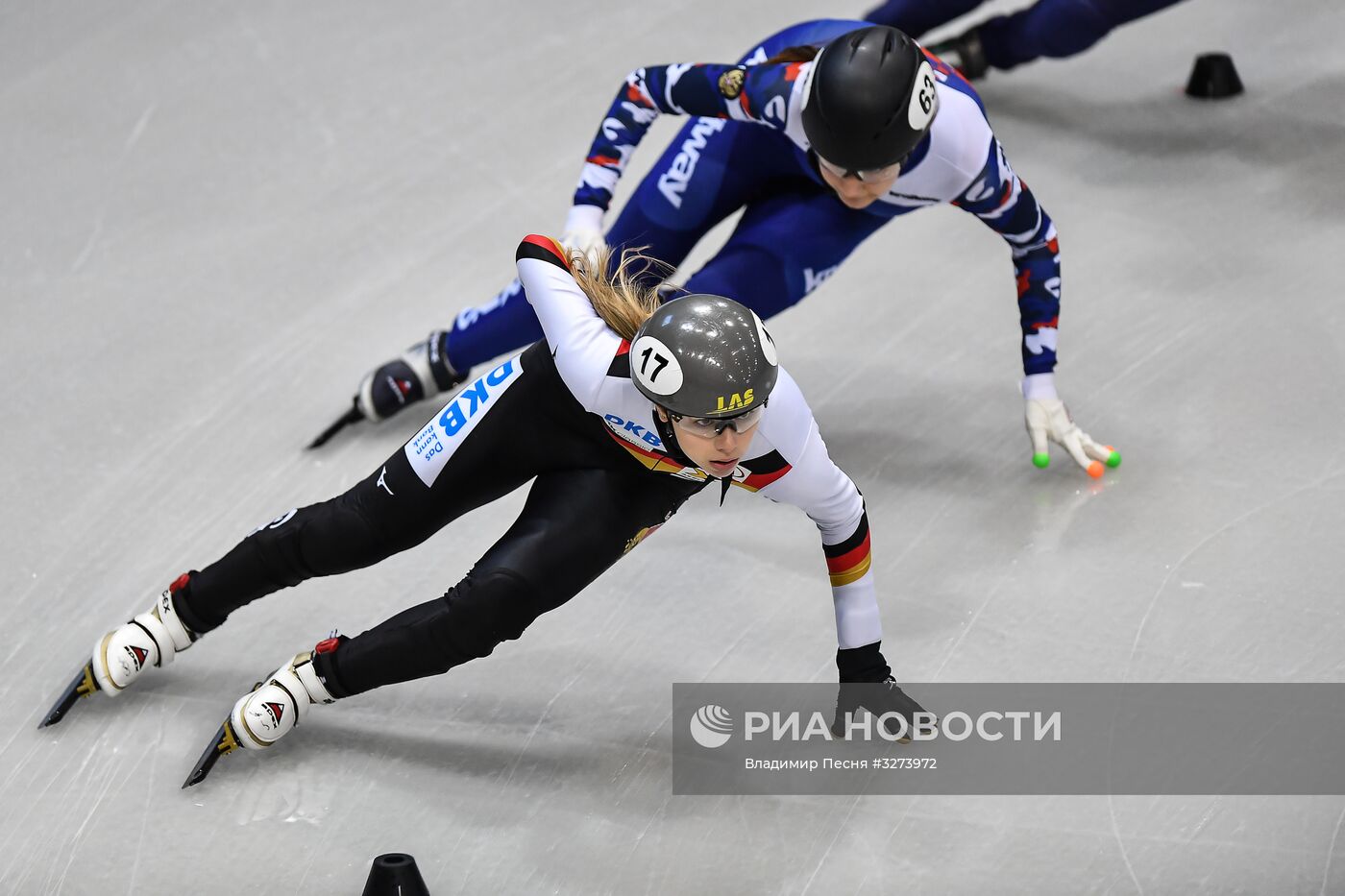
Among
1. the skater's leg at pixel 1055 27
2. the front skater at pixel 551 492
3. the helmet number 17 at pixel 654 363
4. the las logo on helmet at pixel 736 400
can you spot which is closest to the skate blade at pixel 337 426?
the front skater at pixel 551 492

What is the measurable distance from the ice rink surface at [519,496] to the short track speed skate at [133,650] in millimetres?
88

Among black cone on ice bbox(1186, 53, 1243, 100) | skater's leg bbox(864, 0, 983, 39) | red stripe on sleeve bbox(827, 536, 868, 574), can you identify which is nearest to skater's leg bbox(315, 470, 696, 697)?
red stripe on sleeve bbox(827, 536, 868, 574)

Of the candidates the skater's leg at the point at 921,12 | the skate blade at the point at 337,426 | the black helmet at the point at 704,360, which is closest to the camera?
the black helmet at the point at 704,360

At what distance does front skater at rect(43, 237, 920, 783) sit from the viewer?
322 cm

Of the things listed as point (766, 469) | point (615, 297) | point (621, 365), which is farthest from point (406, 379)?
point (766, 469)

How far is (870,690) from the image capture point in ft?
11.8

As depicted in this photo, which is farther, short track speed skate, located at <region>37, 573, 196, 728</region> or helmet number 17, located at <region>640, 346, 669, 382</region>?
short track speed skate, located at <region>37, 573, 196, 728</region>

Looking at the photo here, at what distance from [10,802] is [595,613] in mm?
1470

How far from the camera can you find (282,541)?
3.58 metres

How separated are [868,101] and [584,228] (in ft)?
3.04

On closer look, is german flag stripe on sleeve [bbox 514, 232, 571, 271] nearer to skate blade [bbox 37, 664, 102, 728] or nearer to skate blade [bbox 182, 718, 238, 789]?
skate blade [bbox 182, 718, 238, 789]

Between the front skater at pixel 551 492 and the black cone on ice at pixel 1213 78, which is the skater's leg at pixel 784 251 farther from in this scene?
the black cone on ice at pixel 1213 78

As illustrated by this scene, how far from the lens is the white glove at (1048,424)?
440 centimetres

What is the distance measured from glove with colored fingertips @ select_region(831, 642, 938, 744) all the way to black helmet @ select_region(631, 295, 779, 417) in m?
0.80
